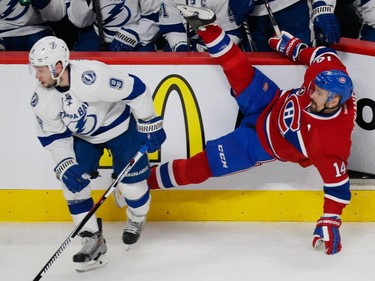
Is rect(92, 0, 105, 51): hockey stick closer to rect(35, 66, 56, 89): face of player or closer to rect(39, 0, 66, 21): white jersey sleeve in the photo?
rect(39, 0, 66, 21): white jersey sleeve

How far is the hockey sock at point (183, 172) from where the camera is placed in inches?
165

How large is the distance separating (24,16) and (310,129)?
5.52ft

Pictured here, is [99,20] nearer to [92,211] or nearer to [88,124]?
[88,124]

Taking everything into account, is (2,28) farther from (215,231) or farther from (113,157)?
(215,231)

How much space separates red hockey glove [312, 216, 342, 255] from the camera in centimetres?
396

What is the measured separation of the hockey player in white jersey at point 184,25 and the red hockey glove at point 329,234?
43.0 inches

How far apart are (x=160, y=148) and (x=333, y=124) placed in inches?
31.3

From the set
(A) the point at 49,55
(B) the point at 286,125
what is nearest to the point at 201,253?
(B) the point at 286,125

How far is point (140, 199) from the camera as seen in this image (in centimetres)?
408

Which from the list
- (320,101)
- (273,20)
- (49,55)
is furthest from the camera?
(273,20)

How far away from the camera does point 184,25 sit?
472cm

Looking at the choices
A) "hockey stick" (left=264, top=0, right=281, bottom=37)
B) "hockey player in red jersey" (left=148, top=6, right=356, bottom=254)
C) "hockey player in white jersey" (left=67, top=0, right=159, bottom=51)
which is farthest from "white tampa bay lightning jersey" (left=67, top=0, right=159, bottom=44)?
"hockey player in red jersey" (left=148, top=6, right=356, bottom=254)

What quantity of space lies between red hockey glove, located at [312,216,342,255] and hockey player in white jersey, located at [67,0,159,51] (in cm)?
141

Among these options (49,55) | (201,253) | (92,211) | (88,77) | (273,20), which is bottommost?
(201,253)
